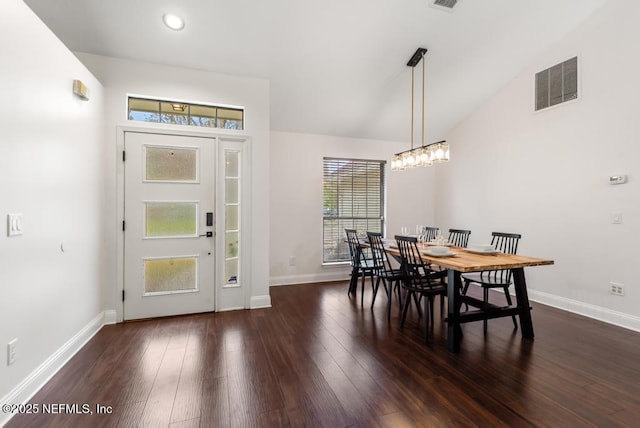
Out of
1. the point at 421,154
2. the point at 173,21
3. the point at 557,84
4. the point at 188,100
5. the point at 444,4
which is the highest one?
the point at 444,4

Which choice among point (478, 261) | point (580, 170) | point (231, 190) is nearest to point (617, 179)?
point (580, 170)

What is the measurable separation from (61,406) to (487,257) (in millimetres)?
3721

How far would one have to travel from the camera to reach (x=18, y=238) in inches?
74.7

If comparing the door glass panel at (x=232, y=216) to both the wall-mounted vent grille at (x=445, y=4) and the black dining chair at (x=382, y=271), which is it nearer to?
the black dining chair at (x=382, y=271)

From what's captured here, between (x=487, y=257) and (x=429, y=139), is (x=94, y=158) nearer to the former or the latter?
(x=487, y=257)

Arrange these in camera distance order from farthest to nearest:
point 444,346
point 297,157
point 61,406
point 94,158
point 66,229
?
point 297,157 < point 94,158 < point 444,346 < point 66,229 < point 61,406

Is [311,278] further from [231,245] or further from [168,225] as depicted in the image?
[168,225]

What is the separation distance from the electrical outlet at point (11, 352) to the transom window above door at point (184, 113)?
2.46 meters

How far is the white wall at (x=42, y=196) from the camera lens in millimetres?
1807

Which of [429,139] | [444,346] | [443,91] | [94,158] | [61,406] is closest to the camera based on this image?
[61,406]

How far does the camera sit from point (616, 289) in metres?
3.31

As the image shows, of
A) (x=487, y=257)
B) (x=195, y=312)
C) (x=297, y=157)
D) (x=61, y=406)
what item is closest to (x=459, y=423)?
(x=487, y=257)

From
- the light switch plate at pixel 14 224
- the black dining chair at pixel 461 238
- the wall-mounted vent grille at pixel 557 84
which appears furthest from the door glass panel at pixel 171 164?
the wall-mounted vent grille at pixel 557 84

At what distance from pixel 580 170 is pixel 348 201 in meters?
3.37
